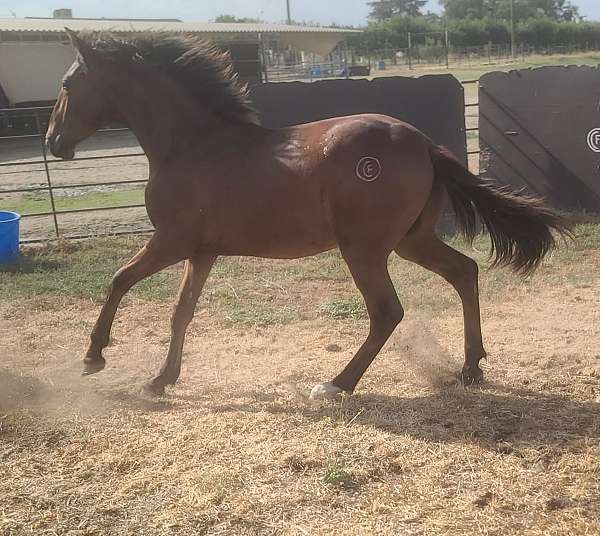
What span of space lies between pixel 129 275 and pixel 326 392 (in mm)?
1357

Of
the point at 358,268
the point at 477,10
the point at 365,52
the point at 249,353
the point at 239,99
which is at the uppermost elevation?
the point at 477,10

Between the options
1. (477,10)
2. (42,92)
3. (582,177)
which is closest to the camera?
(582,177)

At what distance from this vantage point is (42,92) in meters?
21.9

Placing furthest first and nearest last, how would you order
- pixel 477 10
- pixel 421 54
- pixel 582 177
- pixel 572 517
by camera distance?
pixel 477 10 → pixel 421 54 → pixel 582 177 → pixel 572 517

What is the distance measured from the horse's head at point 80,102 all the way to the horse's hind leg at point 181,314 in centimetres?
108

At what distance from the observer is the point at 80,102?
4.48 m

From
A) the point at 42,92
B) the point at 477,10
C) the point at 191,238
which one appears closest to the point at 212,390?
the point at 191,238

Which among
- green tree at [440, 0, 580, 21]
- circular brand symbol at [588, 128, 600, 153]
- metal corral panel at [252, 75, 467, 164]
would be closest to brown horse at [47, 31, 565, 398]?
metal corral panel at [252, 75, 467, 164]

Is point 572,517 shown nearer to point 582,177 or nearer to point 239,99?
point 239,99

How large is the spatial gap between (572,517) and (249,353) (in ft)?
9.05

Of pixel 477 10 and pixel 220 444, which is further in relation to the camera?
pixel 477 10

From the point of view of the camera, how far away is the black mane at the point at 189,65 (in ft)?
14.7

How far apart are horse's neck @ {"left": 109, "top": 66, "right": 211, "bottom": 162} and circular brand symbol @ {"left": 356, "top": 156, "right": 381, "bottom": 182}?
1101 mm

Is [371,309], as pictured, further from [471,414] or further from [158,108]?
[158,108]
